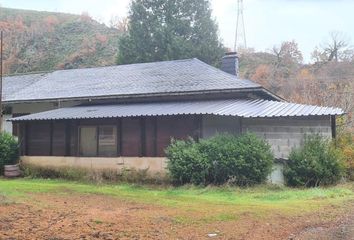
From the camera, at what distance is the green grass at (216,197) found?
30.7 feet

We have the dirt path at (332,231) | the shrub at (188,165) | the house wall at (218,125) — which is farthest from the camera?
the house wall at (218,125)

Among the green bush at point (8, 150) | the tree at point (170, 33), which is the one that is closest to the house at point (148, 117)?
the green bush at point (8, 150)

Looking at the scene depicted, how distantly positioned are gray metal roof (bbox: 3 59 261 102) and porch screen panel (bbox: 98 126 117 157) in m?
1.88

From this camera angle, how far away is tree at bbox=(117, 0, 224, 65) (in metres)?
37.2

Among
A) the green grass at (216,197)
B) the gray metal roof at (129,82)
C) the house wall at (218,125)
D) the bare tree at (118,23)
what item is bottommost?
the green grass at (216,197)

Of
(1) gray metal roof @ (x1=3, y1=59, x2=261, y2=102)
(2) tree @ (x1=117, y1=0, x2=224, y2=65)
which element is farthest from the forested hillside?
(1) gray metal roof @ (x1=3, y1=59, x2=261, y2=102)

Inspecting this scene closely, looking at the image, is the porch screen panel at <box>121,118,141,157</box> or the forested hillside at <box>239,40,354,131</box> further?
the forested hillside at <box>239,40,354,131</box>

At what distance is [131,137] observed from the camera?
669 inches

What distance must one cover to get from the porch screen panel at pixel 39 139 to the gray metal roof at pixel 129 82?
74.6 inches

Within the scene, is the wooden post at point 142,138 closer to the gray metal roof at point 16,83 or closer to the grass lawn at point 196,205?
the grass lawn at point 196,205

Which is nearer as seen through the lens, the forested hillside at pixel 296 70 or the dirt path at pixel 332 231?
the dirt path at pixel 332 231

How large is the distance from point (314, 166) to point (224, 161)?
114 inches

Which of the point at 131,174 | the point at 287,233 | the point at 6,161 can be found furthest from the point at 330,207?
the point at 6,161

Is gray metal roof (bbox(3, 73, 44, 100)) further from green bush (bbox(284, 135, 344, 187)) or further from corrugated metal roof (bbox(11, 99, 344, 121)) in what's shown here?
green bush (bbox(284, 135, 344, 187))
